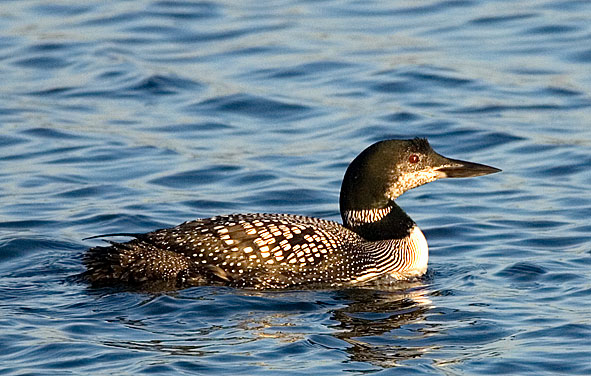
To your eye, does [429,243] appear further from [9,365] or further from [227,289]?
[9,365]

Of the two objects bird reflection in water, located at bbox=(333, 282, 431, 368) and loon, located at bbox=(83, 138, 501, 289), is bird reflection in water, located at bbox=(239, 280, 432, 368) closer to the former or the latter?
bird reflection in water, located at bbox=(333, 282, 431, 368)

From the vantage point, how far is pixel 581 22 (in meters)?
14.3

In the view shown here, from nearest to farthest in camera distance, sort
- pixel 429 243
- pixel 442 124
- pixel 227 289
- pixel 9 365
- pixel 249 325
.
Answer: pixel 9 365, pixel 249 325, pixel 227 289, pixel 429 243, pixel 442 124

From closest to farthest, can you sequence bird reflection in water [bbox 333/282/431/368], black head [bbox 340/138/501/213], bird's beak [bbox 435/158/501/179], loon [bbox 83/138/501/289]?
bird reflection in water [bbox 333/282/431/368] < loon [bbox 83/138/501/289] < black head [bbox 340/138/501/213] < bird's beak [bbox 435/158/501/179]

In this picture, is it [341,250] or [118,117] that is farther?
[118,117]

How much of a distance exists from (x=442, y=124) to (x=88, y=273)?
4652 millimetres

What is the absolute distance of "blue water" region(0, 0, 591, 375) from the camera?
6.80m

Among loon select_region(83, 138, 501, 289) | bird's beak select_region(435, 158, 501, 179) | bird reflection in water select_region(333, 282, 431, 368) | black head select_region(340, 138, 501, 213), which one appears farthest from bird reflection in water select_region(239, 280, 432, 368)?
bird's beak select_region(435, 158, 501, 179)

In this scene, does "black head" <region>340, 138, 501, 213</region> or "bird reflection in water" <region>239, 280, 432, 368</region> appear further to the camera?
"black head" <region>340, 138, 501, 213</region>

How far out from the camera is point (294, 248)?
7.70 metres

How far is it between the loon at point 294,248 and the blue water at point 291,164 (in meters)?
0.13

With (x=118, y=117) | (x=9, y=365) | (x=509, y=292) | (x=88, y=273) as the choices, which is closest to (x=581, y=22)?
(x=118, y=117)

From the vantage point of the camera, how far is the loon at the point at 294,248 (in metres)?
7.61

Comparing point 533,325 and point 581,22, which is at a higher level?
point 581,22
